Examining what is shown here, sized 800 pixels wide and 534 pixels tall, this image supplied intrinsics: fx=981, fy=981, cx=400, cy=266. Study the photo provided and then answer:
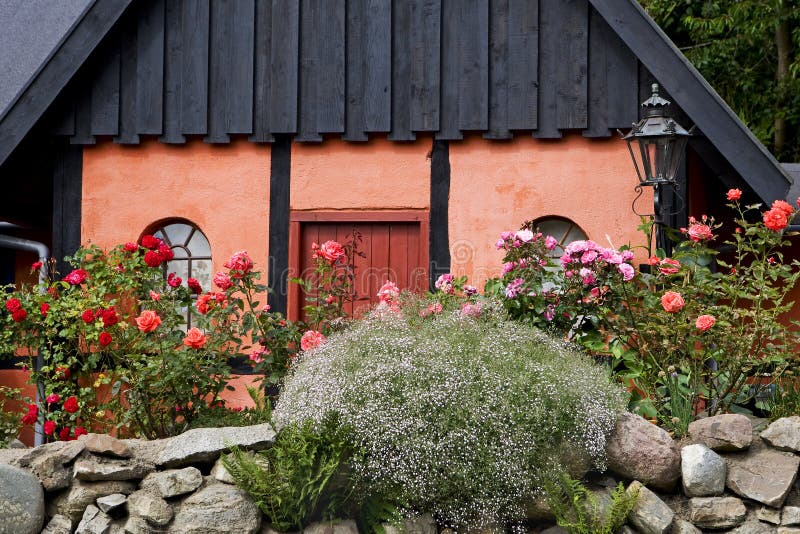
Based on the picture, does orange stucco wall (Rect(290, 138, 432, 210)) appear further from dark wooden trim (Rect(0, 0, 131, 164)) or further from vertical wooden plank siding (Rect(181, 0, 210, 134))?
dark wooden trim (Rect(0, 0, 131, 164))

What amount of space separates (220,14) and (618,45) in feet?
10.8

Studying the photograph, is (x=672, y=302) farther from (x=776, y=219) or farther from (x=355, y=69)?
(x=355, y=69)

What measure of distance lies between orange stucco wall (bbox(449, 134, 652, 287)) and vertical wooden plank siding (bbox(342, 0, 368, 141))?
81cm

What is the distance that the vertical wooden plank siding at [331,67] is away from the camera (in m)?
8.05

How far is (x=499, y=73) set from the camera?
25.8ft

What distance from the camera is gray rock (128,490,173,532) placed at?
16.6 feet

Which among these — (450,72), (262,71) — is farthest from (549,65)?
(262,71)

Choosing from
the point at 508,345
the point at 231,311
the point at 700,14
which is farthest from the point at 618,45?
the point at 700,14

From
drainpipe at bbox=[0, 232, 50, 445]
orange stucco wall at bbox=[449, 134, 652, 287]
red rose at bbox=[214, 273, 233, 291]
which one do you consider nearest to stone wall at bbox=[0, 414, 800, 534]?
red rose at bbox=[214, 273, 233, 291]

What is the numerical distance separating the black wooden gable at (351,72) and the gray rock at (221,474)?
11.6ft

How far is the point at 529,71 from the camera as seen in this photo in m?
7.80

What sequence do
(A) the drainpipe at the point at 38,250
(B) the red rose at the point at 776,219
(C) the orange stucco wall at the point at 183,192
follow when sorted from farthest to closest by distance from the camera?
(C) the orange stucco wall at the point at 183,192 → (A) the drainpipe at the point at 38,250 → (B) the red rose at the point at 776,219

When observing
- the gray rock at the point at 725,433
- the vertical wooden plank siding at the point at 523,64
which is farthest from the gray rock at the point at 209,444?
the vertical wooden plank siding at the point at 523,64

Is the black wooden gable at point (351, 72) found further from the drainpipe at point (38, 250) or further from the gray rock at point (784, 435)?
the gray rock at point (784, 435)
